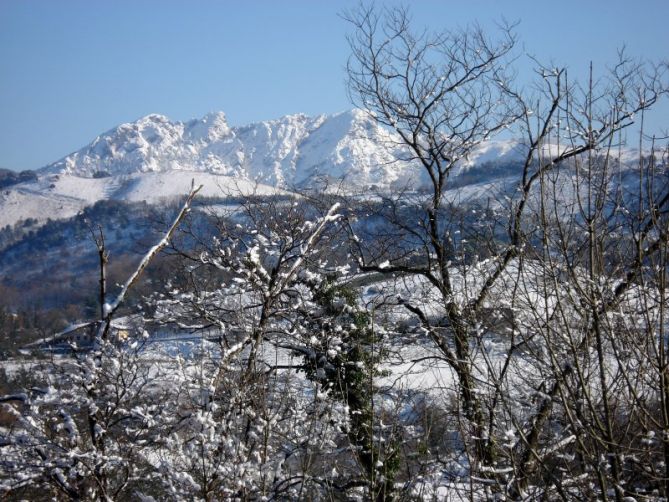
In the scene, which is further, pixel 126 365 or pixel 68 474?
pixel 126 365

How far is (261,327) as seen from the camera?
6.50 m

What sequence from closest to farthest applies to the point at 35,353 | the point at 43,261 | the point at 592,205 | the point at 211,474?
the point at 592,205, the point at 211,474, the point at 35,353, the point at 43,261

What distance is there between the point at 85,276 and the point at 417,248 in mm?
163331

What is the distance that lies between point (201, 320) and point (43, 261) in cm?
18727

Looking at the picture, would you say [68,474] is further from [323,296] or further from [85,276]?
[85,276]

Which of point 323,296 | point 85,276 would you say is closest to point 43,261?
point 85,276

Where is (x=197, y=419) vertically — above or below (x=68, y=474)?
above

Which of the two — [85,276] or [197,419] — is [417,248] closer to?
[197,419]

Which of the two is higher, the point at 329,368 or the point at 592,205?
the point at 592,205

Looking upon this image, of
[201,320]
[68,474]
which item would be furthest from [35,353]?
[68,474]

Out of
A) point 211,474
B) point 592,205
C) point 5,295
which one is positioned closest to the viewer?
point 592,205

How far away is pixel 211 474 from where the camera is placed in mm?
5039

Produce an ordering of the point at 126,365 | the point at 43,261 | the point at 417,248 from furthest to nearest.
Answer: the point at 43,261 < the point at 417,248 < the point at 126,365

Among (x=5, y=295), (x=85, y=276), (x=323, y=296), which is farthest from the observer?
(x=85, y=276)
